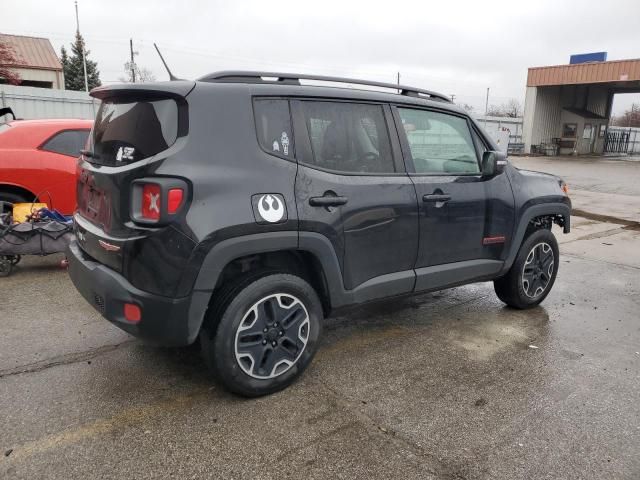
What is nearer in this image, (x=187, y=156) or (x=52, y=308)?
(x=187, y=156)

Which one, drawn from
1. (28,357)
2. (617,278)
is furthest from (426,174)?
(617,278)

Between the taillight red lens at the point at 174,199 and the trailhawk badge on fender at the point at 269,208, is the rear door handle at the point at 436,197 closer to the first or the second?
the trailhawk badge on fender at the point at 269,208

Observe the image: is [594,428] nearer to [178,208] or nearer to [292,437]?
[292,437]

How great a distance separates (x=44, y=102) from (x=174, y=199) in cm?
1606

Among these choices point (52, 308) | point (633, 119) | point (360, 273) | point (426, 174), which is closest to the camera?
point (360, 273)

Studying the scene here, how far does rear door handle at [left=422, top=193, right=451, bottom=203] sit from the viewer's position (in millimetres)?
3614

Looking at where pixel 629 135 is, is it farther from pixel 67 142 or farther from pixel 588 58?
pixel 67 142

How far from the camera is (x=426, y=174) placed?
3.69 meters

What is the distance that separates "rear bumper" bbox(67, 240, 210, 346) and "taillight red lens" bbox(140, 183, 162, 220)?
1.31 ft

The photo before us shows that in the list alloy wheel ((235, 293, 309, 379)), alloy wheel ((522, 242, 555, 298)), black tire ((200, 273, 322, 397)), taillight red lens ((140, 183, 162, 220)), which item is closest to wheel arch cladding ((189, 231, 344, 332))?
black tire ((200, 273, 322, 397))

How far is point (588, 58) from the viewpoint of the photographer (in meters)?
33.3

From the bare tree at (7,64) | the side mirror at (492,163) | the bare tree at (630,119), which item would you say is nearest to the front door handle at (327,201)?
the side mirror at (492,163)

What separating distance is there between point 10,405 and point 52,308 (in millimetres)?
1682

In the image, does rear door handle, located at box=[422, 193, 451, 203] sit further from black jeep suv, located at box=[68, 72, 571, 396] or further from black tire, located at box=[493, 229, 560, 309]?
black tire, located at box=[493, 229, 560, 309]
